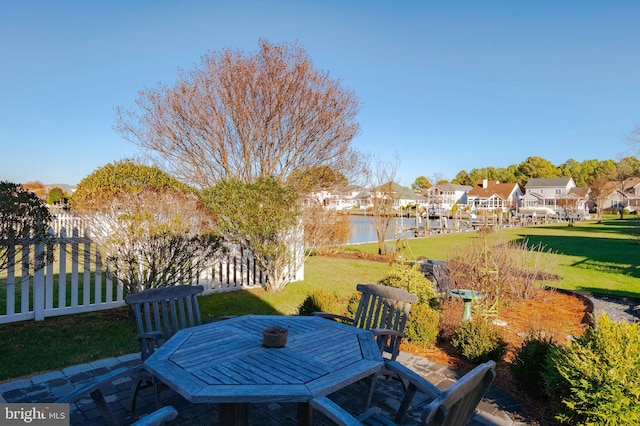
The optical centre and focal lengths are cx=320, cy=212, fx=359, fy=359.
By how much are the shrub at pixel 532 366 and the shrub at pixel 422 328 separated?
1178 millimetres

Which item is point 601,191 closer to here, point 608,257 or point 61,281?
point 608,257

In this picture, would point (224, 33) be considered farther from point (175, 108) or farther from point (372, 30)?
point (372, 30)

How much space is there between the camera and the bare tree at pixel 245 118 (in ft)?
36.2

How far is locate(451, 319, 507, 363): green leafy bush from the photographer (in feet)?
12.7

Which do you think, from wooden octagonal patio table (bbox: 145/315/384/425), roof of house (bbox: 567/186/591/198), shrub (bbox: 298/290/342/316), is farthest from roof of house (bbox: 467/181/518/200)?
wooden octagonal patio table (bbox: 145/315/384/425)

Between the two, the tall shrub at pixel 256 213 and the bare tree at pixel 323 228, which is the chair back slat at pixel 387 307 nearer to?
the tall shrub at pixel 256 213

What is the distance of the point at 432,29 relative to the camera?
39.2 feet

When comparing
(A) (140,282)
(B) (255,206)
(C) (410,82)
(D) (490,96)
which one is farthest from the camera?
(D) (490,96)

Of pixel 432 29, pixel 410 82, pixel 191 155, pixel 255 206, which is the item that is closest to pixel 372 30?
pixel 432 29

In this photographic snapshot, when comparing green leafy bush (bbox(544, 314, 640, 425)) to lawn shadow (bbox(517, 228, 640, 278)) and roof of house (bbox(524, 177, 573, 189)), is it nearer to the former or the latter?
lawn shadow (bbox(517, 228, 640, 278))

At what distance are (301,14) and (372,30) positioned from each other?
101 inches

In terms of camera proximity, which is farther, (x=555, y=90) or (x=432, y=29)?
(x=555, y=90)

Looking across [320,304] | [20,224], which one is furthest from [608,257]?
[20,224]

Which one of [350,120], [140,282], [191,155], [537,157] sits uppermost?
[537,157]
